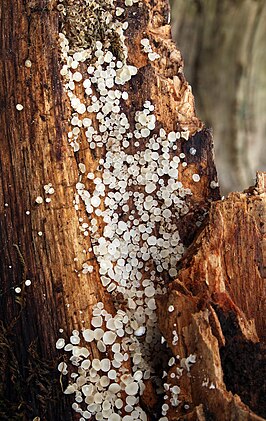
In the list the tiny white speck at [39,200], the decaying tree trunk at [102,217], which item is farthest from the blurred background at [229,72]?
the tiny white speck at [39,200]

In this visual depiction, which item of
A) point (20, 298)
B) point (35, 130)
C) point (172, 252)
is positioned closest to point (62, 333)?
point (20, 298)

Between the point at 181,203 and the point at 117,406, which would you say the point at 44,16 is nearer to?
the point at 181,203

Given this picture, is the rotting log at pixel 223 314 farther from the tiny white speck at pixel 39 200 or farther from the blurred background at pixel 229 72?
the blurred background at pixel 229 72

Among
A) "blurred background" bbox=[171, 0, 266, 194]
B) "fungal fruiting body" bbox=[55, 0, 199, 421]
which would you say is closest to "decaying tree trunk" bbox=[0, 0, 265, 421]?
"fungal fruiting body" bbox=[55, 0, 199, 421]

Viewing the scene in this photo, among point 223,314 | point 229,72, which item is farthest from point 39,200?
point 229,72

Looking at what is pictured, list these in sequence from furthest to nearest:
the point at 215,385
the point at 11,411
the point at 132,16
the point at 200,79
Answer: the point at 200,79
the point at 132,16
the point at 11,411
the point at 215,385

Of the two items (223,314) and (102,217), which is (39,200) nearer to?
(102,217)
